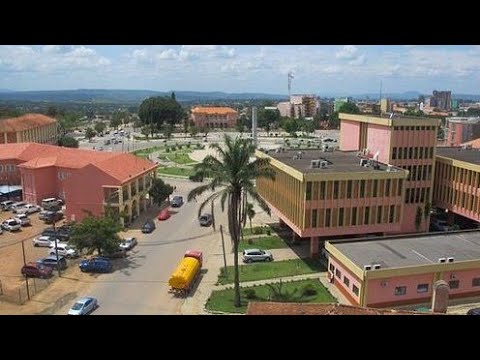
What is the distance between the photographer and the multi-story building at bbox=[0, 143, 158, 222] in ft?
97.8

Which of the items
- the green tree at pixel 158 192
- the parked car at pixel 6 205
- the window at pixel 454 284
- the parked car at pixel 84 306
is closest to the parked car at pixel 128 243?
the parked car at pixel 84 306

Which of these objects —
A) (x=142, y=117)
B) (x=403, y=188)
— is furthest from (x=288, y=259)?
(x=142, y=117)

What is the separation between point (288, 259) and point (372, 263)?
5.94 meters

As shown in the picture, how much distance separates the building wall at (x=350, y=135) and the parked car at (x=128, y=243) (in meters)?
16.1

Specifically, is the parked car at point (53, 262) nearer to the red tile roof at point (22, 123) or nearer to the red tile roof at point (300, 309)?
the red tile roof at point (300, 309)

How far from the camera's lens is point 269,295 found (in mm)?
19875

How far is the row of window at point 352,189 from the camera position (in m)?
23.2

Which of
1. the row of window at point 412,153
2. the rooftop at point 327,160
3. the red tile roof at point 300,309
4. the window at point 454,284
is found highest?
the row of window at point 412,153

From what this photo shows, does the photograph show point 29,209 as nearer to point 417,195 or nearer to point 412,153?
point 412,153

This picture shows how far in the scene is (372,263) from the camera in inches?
753

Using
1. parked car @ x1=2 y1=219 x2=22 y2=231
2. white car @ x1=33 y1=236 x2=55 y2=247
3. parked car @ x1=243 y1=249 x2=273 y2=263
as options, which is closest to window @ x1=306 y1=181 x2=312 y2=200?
parked car @ x1=243 y1=249 x2=273 y2=263
